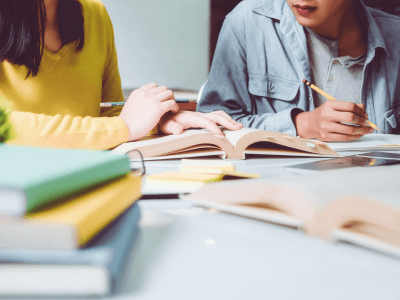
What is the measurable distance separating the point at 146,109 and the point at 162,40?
2340mm

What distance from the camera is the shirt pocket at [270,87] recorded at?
127 cm

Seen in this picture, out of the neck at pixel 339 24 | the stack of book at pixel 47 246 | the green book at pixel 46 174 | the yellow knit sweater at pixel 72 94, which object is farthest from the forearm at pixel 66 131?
the neck at pixel 339 24

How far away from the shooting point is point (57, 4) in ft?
3.30

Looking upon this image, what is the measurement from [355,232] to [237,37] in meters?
1.23

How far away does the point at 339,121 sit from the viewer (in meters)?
0.84

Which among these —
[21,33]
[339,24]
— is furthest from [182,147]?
[339,24]

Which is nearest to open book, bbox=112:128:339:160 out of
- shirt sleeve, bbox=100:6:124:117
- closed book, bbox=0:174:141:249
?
closed book, bbox=0:174:141:249

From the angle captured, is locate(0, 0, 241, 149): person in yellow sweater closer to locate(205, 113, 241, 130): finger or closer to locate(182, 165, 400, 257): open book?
locate(205, 113, 241, 130): finger

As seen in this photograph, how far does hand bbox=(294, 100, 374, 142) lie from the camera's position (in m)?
0.84

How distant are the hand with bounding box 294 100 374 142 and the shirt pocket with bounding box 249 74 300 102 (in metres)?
0.39

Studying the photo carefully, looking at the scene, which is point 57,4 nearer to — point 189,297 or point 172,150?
point 172,150

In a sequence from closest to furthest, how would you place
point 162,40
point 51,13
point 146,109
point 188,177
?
1. point 188,177
2. point 146,109
3. point 51,13
4. point 162,40

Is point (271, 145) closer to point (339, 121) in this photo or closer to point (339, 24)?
point (339, 121)

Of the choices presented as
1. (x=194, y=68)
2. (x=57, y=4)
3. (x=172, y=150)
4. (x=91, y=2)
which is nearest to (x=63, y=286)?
(x=172, y=150)
